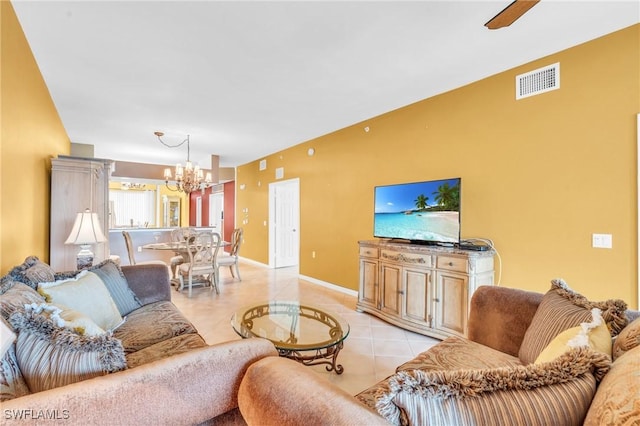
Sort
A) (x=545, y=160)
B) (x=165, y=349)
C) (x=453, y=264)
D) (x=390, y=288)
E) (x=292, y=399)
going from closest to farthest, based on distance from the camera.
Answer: (x=292, y=399) < (x=165, y=349) < (x=545, y=160) < (x=453, y=264) < (x=390, y=288)

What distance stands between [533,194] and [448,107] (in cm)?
127

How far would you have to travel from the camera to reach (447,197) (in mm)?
2904

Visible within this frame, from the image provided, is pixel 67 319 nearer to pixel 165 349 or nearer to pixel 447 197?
pixel 165 349

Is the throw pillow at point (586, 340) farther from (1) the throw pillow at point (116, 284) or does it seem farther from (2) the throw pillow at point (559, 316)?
(1) the throw pillow at point (116, 284)

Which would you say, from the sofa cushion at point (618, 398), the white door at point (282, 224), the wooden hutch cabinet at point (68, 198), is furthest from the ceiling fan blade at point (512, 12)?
the white door at point (282, 224)

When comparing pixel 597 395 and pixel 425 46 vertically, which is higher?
pixel 425 46

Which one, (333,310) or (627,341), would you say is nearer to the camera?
(627,341)

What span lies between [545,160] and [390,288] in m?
1.90

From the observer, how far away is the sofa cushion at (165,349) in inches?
60.5

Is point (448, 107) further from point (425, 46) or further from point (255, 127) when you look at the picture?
point (255, 127)

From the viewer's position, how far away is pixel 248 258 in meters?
7.42

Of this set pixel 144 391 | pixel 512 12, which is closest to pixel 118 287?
pixel 144 391

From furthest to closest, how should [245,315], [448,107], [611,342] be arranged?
[448,107] < [245,315] < [611,342]

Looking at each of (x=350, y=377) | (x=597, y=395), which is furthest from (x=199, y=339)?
(x=597, y=395)
